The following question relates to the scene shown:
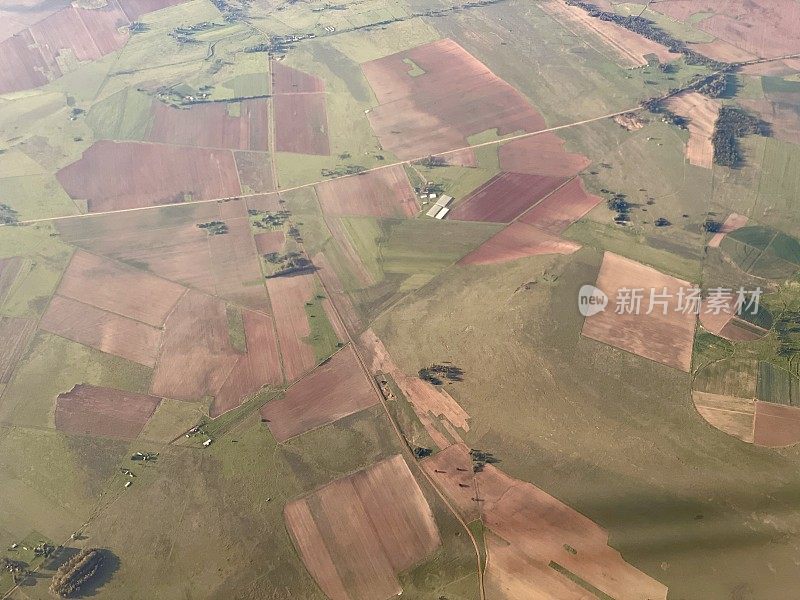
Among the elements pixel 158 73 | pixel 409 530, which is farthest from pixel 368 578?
pixel 158 73

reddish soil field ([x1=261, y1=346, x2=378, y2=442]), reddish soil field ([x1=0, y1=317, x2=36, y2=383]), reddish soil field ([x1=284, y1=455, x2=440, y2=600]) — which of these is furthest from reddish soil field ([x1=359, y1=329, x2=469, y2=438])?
reddish soil field ([x1=0, y1=317, x2=36, y2=383])

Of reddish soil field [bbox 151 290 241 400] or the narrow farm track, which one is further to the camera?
the narrow farm track

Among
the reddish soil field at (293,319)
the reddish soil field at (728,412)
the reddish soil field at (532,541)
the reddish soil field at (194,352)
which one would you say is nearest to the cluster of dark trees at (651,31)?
the reddish soil field at (728,412)

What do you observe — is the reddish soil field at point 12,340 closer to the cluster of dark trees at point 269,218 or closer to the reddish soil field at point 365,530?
the cluster of dark trees at point 269,218

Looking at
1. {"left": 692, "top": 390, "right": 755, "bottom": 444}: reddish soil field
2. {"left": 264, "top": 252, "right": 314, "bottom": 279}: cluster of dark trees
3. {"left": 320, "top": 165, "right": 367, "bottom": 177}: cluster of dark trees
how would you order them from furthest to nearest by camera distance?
{"left": 320, "top": 165, "right": 367, "bottom": 177}: cluster of dark trees, {"left": 264, "top": 252, "right": 314, "bottom": 279}: cluster of dark trees, {"left": 692, "top": 390, "right": 755, "bottom": 444}: reddish soil field

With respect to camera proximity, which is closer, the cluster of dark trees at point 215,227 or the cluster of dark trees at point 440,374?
the cluster of dark trees at point 440,374

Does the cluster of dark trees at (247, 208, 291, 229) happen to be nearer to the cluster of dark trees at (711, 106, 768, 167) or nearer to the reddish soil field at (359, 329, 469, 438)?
the reddish soil field at (359, 329, 469, 438)
